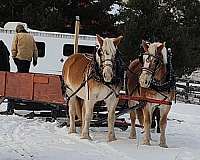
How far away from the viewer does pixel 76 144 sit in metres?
8.38

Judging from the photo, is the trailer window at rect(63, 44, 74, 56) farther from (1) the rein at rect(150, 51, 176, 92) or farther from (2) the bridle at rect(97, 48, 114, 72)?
(1) the rein at rect(150, 51, 176, 92)

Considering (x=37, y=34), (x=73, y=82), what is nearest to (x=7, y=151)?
(x=73, y=82)

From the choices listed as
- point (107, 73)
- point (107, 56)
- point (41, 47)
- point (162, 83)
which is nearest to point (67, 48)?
point (41, 47)

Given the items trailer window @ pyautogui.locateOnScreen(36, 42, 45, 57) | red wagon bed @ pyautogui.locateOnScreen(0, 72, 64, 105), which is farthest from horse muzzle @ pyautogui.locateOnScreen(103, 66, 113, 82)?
trailer window @ pyautogui.locateOnScreen(36, 42, 45, 57)

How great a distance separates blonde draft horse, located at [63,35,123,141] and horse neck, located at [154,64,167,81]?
745 mm

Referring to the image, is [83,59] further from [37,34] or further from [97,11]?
[97,11]

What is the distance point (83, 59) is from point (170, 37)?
44.0 feet

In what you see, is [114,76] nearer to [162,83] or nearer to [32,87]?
[162,83]

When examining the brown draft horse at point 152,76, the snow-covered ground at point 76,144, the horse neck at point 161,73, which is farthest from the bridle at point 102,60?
the snow-covered ground at point 76,144

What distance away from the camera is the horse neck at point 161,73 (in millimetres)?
8320

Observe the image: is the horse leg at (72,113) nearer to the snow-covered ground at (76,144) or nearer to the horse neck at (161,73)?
the snow-covered ground at (76,144)

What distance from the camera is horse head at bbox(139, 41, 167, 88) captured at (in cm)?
805

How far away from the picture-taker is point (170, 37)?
886 inches

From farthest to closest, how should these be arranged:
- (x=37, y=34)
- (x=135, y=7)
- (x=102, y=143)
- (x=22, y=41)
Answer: (x=135, y=7) < (x=37, y=34) < (x=22, y=41) < (x=102, y=143)
